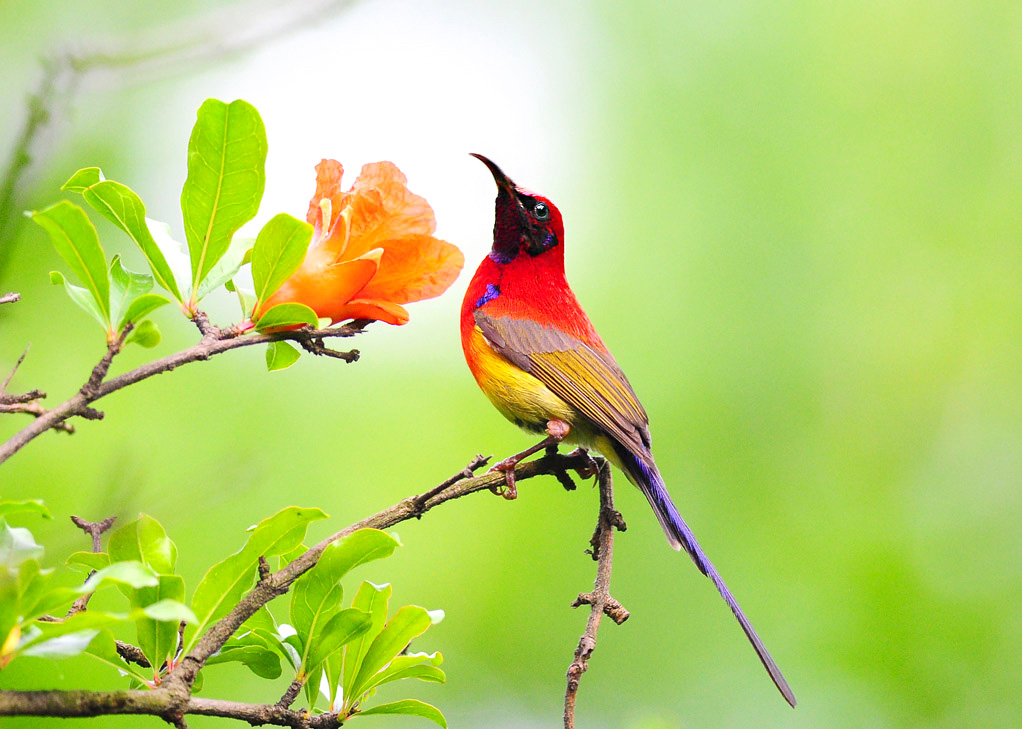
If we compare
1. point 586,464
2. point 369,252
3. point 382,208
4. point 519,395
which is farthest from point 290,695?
point 519,395

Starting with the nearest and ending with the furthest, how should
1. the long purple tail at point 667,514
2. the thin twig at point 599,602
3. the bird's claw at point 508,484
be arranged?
1. the thin twig at point 599,602
2. the bird's claw at point 508,484
3. the long purple tail at point 667,514

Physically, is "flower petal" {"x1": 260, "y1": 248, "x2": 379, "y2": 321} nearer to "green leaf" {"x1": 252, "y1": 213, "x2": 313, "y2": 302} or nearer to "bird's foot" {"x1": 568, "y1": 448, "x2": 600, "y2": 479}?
"green leaf" {"x1": 252, "y1": 213, "x2": 313, "y2": 302}

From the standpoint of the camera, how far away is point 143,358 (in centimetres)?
648

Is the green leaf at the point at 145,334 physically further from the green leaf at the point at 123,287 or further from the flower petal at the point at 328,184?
the flower petal at the point at 328,184

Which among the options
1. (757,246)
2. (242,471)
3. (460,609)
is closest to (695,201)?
(757,246)

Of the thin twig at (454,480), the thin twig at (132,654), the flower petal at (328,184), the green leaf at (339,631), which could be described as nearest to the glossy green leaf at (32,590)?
the thin twig at (132,654)

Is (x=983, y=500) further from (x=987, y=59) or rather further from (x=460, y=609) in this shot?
(x=460, y=609)

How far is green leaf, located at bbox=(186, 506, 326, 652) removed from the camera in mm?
1574

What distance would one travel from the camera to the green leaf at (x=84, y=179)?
1563mm

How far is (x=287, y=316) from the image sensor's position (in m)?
1.59

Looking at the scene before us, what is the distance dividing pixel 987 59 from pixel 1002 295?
107 inches

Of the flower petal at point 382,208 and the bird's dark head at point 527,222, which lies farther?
the bird's dark head at point 527,222

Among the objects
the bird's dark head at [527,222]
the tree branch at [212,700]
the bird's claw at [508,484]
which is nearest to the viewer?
the tree branch at [212,700]

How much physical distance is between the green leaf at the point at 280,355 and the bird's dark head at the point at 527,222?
7.70ft
